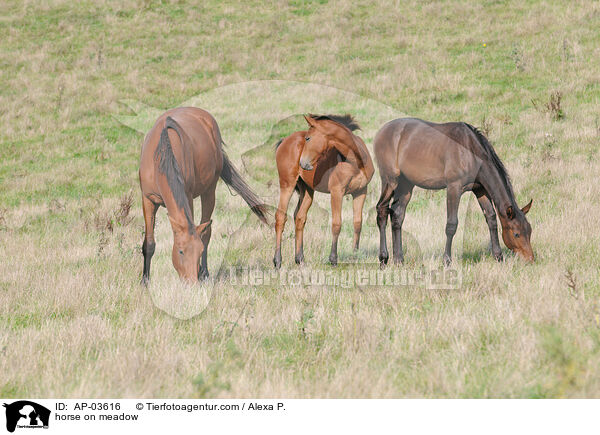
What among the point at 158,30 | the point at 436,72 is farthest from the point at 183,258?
the point at 158,30

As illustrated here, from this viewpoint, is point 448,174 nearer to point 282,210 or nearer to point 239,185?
→ point 282,210

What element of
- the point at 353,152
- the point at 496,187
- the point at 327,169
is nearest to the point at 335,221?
the point at 327,169

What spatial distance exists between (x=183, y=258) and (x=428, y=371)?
2661 mm

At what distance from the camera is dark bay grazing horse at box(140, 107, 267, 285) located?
18.3ft

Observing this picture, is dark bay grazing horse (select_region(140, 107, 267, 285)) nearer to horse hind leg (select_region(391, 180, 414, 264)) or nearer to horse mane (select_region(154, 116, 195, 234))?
A: horse mane (select_region(154, 116, 195, 234))

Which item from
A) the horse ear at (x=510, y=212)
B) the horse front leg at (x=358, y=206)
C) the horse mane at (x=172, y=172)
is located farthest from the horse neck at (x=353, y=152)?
the horse mane at (x=172, y=172)

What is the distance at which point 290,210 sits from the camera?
1009 centimetres

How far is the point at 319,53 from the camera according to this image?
919 inches

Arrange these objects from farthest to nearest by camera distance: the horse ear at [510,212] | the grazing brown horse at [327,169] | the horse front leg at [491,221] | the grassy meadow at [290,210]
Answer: the horse front leg at [491,221] → the grazing brown horse at [327,169] → the horse ear at [510,212] → the grassy meadow at [290,210]

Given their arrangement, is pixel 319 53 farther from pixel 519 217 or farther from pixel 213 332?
pixel 213 332

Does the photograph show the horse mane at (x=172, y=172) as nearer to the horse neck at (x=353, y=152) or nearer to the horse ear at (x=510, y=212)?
the horse neck at (x=353, y=152)
